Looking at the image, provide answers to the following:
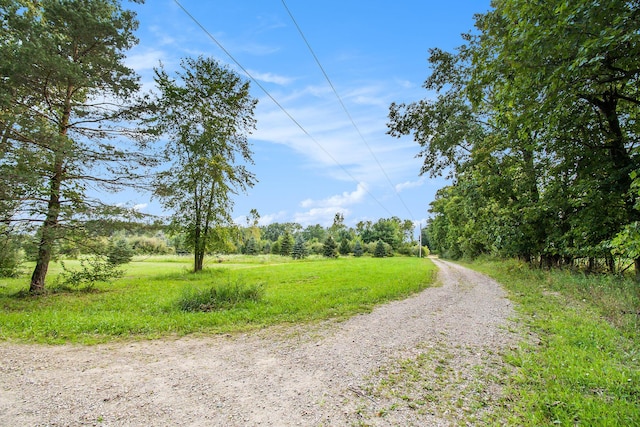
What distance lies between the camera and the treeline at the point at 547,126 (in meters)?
4.73

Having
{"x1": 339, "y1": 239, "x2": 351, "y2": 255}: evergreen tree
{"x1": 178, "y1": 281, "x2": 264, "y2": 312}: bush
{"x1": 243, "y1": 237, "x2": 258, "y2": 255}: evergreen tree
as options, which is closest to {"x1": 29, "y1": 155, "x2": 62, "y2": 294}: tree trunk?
{"x1": 178, "y1": 281, "x2": 264, "y2": 312}: bush

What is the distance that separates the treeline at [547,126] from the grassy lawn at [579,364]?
4.78 ft

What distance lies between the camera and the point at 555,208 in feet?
36.9

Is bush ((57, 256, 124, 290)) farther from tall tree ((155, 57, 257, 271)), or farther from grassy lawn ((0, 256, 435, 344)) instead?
tall tree ((155, 57, 257, 271))

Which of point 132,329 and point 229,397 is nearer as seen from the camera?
point 229,397

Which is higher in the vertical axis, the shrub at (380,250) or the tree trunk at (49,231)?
the tree trunk at (49,231)

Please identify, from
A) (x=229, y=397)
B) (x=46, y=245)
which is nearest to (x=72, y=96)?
(x=46, y=245)

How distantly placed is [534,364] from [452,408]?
70.8 inches

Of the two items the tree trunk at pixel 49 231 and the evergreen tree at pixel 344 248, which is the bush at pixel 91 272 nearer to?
the tree trunk at pixel 49 231

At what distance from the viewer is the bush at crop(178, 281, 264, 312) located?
7446mm

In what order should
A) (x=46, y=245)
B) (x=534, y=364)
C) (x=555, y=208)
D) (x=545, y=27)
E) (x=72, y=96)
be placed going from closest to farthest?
(x=534, y=364), (x=545, y=27), (x=46, y=245), (x=72, y=96), (x=555, y=208)

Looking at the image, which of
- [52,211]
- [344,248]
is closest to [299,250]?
[344,248]

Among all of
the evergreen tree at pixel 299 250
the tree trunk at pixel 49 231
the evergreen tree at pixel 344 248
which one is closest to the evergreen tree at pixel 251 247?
the evergreen tree at pixel 299 250

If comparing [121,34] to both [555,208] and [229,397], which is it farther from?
[555,208]
